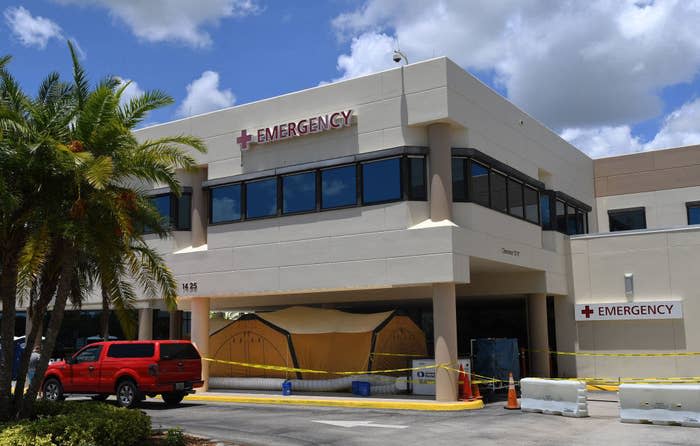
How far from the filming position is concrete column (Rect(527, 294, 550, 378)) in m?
26.6

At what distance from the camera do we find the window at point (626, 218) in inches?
1358

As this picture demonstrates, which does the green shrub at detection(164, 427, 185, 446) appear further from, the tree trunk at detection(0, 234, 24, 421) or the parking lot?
the tree trunk at detection(0, 234, 24, 421)

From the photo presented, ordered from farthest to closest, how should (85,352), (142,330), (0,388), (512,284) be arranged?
(142,330) < (512,284) < (85,352) < (0,388)

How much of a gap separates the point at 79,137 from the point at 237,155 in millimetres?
10797

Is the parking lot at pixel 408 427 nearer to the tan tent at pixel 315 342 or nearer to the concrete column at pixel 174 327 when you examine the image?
the tan tent at pixel 315 342

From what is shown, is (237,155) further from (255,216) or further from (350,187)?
(350,187)

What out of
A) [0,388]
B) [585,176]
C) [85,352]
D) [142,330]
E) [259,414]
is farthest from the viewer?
[585,176]

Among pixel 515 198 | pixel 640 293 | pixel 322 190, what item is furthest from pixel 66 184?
pixel 640 293

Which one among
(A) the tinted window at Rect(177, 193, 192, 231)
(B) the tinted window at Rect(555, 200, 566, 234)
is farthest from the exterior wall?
(A) the tinted window at Rect(177, 193, 192, 231)

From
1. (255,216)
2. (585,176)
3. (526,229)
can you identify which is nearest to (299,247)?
(255,216)

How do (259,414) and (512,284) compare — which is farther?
(512,284)

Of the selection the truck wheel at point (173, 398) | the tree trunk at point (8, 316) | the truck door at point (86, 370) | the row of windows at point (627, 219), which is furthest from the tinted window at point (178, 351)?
the row of windows at point (627, 219)

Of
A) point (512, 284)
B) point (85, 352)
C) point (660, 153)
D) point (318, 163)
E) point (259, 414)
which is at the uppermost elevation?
point (660, 153)

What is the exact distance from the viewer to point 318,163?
23094 mm
